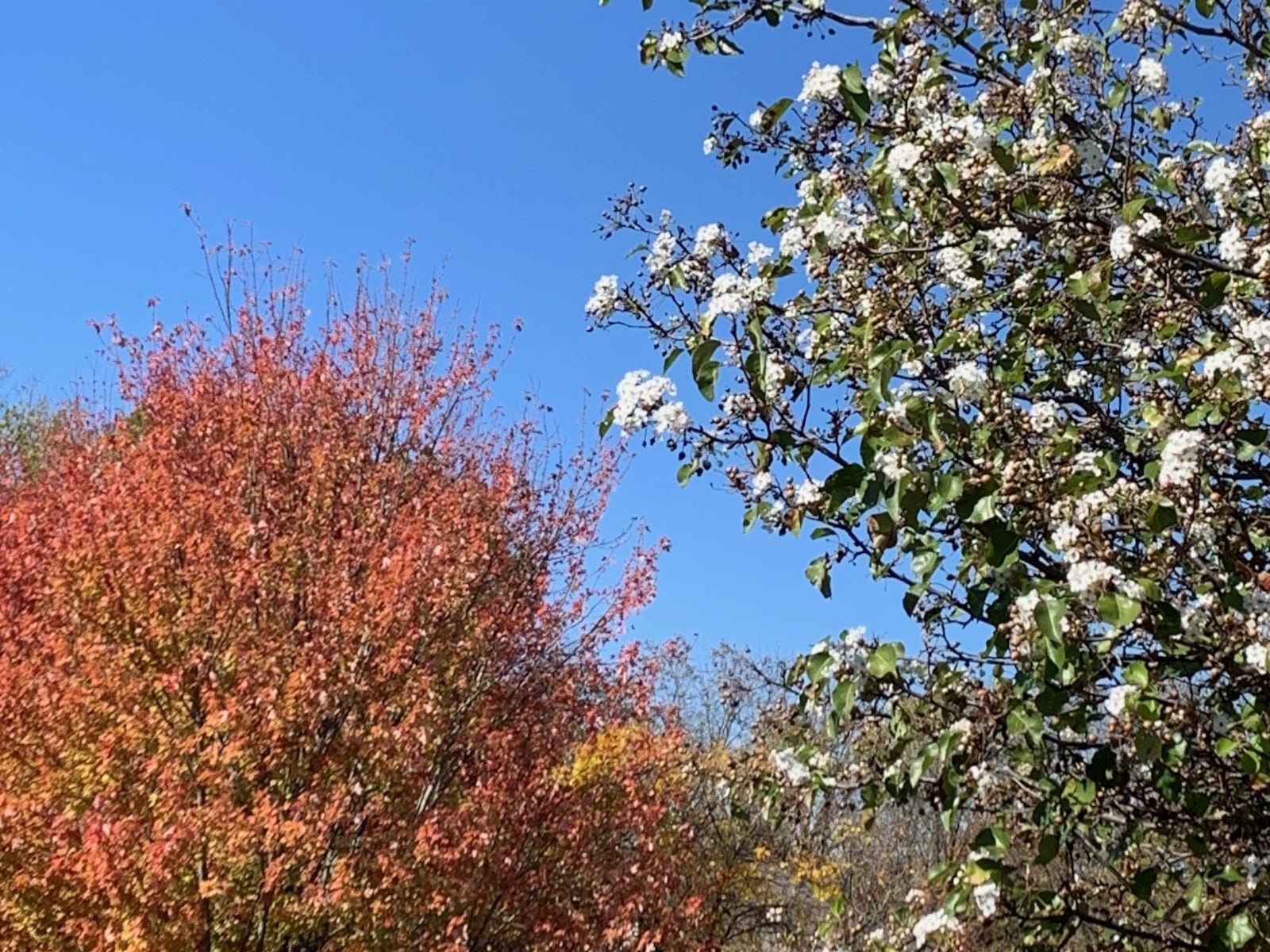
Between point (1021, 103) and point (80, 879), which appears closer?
point (1021, 103)

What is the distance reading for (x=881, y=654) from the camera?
2.42m

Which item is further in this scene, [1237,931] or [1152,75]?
[1152,75]

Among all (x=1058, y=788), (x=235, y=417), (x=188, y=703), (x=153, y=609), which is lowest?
(x=1058, y=788)

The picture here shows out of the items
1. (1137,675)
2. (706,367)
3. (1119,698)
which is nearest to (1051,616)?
(1137,675)

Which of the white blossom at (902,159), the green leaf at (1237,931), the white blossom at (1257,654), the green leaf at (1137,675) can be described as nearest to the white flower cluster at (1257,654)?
the white blossom at (1257,654)

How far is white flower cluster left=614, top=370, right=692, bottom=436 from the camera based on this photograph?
2.81 metres

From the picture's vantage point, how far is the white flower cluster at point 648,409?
2.81 m

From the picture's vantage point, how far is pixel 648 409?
284 cm

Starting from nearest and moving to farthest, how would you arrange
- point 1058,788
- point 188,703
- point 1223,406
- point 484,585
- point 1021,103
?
point 1223,406
point 1058,788
point 1021,103
point 188,703
point 484,585

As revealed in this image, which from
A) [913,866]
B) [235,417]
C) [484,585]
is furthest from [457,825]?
[913,866]

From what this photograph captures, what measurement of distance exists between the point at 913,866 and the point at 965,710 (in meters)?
10.6

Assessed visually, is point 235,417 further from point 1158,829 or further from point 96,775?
point 1158,829

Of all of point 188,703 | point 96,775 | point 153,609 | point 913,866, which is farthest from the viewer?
point 913,866

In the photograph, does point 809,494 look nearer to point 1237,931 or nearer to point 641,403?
point 641,403
